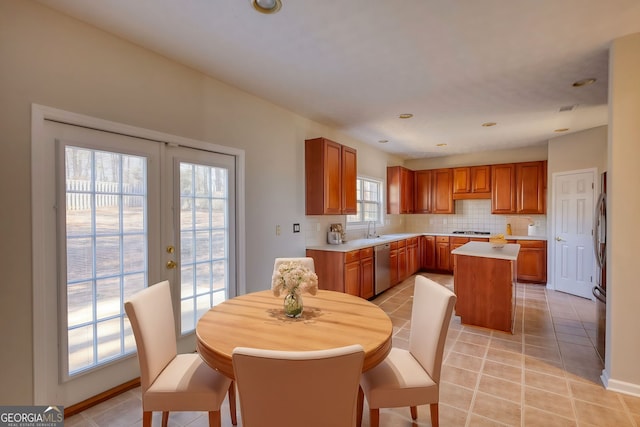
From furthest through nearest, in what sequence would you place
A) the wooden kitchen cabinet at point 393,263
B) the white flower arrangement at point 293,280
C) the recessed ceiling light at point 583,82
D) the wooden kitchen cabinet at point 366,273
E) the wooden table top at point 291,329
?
the wooden kitchen cabinet at point 393,263
the wooden kitchen cabinet at point 366,273
the recessed ceiling light at point 583,82
the white flower arrangement at point 293,280
the wooden table top at point 291,329

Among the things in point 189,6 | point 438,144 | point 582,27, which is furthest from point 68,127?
point 438,144

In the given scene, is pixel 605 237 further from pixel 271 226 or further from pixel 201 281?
pixel 201 281

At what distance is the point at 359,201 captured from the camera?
551 cm

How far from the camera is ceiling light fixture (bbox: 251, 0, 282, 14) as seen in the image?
1.79 m

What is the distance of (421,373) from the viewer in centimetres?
164

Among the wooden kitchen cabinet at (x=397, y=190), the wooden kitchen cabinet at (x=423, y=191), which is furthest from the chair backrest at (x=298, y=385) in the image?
the wooden kitchen cabinet at (x=423, y=191)

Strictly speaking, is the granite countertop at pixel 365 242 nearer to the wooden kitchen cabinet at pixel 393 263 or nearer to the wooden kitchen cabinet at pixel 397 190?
the wooden kitchen cabinet at pixel 393 263

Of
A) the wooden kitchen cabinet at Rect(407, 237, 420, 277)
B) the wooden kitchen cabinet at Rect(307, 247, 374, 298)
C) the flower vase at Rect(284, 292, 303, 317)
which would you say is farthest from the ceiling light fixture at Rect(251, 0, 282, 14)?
the wooden kitchen cabinet at Rect(407, 237, 420, 277)

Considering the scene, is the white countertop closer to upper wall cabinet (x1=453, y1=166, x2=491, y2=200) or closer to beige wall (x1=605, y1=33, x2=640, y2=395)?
beige wall (x1=605, y1=33, x2=640, y2=395)

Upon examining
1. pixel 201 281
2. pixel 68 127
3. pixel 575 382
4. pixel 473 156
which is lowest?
pixel 575 382

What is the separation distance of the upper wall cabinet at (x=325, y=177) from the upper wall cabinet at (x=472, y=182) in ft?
10.4

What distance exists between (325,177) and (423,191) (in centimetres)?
363

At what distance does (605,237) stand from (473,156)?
4.29 meters

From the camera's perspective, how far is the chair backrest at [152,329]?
150cm
